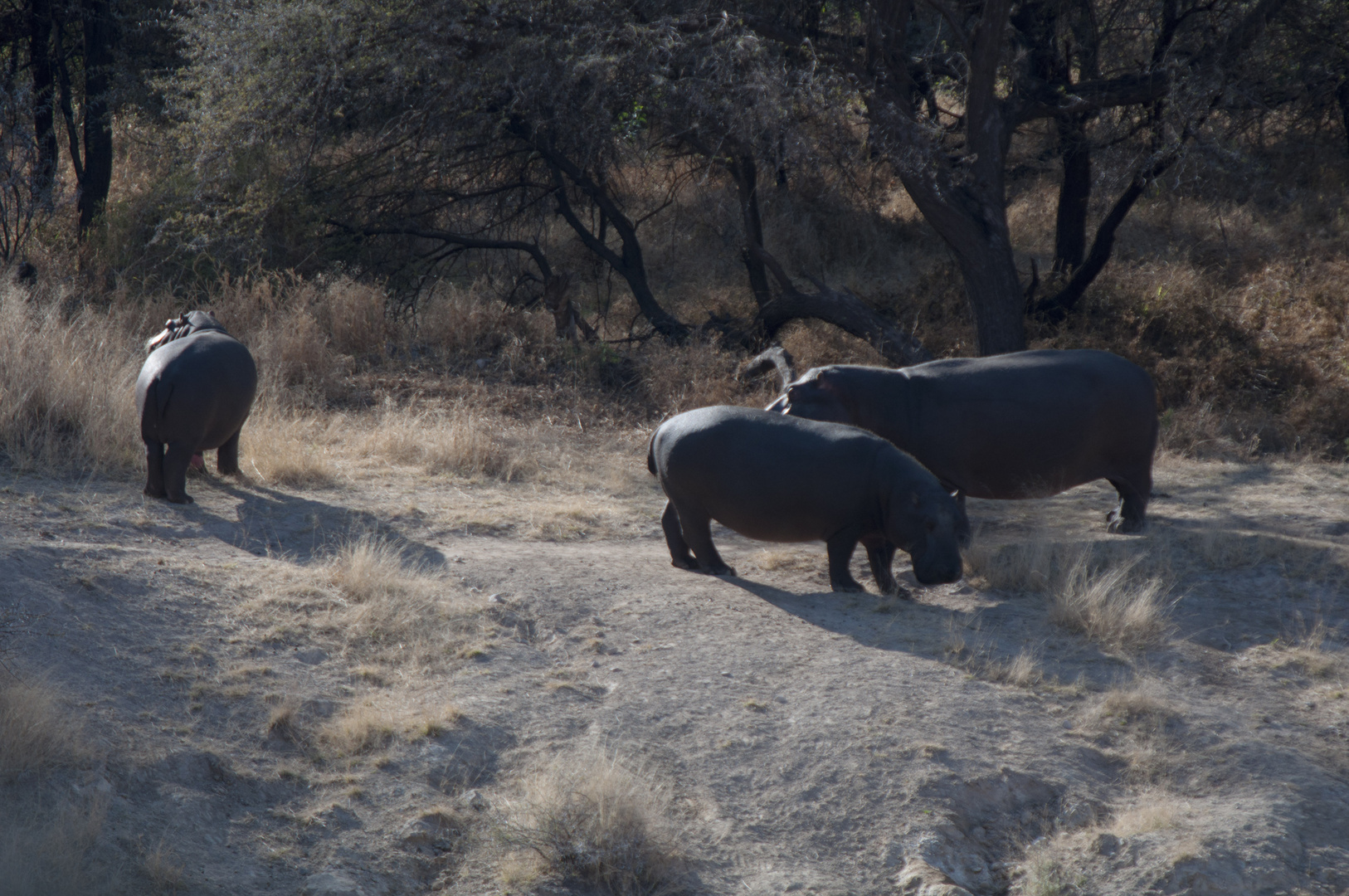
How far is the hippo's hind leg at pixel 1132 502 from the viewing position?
23.5 feet

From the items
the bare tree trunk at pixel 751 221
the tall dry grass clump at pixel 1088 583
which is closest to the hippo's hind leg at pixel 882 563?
the tall dry grass clump at pixel 1088 583

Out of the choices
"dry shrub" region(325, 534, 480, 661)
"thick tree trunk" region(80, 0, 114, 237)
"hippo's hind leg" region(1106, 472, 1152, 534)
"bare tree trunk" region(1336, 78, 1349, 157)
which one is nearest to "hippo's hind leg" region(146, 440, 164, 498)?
"dry shrub" region(325, 534, 480, 661)

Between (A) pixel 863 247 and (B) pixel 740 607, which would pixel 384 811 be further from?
(A) pixel 863 247

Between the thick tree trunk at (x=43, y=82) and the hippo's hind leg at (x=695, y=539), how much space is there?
1017cm

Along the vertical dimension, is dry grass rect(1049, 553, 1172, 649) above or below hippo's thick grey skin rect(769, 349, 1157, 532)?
below

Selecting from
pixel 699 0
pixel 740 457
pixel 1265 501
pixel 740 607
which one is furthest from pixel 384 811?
pixel 699 0

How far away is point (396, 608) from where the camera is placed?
543 centimetres

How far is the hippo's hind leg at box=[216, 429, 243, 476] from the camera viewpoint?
298 inches

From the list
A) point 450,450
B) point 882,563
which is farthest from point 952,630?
point 450,450

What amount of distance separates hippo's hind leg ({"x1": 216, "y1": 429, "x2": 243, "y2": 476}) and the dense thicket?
4.75m

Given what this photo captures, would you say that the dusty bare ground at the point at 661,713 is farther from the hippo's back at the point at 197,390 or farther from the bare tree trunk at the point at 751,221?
the bare tree trunk at the point at 751,221

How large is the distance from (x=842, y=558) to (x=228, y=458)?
4.27m

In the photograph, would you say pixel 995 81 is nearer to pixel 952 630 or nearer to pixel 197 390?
pixel 952 630

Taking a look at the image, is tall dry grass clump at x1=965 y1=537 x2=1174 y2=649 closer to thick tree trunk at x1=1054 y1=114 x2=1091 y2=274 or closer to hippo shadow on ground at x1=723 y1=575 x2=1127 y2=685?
hippo shadow on ground at x1=723 y1=575 x2=1127 y2=685
